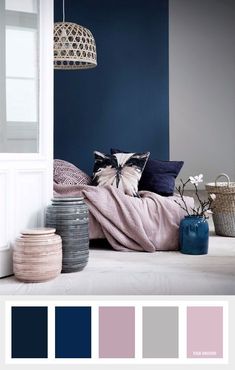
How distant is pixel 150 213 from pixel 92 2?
3.80m

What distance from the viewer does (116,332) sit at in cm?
177

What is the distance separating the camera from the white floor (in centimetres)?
309

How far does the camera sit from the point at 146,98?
24.0ft

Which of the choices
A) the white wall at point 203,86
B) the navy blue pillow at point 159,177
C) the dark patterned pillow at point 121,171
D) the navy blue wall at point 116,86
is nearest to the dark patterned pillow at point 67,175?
the dark patterned pillow at point 121,171

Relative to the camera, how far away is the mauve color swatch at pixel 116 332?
1.72 metres

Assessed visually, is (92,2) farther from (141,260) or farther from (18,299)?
(18,299)

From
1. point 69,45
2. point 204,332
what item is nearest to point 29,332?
point 204,332

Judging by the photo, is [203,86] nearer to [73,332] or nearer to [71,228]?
[71,228]

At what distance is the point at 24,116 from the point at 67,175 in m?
1.33

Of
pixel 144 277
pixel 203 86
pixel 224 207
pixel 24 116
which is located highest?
pixel 203 86

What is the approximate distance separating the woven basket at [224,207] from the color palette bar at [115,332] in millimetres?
3177

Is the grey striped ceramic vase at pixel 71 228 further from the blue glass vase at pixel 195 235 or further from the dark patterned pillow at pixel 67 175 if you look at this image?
the dark patterned pillow at pixel 67 175

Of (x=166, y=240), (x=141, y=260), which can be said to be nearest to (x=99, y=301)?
(x=141, y=260)

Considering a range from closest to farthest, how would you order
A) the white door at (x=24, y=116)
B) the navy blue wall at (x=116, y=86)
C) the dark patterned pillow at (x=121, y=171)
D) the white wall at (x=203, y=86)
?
1. the white door at (x=24, y=116)
2. the dark patterned pillow at (x=121, y=171)
3. the navy blue wall at (x=116, y=86)
4. the white wall at (x=203, y=86)
